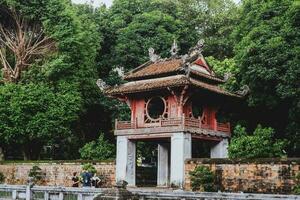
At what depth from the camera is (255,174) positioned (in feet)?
80.3

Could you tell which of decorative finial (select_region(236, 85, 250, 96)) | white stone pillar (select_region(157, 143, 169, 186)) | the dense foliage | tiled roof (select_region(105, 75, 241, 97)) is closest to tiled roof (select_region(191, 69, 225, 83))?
tiled roof (select_region(105, 75, 241, 97))

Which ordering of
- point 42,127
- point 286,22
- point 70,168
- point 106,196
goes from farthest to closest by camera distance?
point 42,127, point 70,168, point 286,22, point 106,196

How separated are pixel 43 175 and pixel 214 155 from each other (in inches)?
430

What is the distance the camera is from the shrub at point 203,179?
25.6m

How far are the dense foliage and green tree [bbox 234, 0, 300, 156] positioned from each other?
59 mm

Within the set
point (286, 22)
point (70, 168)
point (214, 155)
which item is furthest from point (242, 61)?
point (70, 168)

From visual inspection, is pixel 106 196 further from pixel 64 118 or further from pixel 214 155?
pixel 64 118

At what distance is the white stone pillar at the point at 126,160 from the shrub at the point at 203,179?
500 cm

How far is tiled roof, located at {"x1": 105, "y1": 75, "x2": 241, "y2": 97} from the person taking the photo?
28.3 metres

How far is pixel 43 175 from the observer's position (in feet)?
108

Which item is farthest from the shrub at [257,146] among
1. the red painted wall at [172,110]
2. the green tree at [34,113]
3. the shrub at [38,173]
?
the green tree at [34,113]

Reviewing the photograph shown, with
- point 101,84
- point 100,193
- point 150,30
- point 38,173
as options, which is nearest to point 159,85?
point 101,84

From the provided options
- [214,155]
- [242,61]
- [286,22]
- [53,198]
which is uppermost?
[286,22]

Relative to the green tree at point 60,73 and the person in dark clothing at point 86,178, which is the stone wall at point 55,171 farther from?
the person in dark clothing at point 86,178
